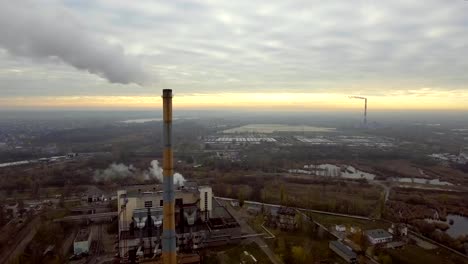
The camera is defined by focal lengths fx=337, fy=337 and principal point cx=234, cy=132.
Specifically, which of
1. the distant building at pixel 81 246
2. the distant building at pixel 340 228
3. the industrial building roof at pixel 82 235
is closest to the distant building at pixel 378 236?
the distant building at pixel 340 228

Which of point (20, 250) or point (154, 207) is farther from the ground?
point (154, 207)

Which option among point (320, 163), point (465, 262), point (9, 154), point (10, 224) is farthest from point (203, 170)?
point (9, 154)

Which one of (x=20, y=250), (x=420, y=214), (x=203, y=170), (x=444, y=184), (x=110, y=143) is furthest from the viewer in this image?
(x=110, y=143)

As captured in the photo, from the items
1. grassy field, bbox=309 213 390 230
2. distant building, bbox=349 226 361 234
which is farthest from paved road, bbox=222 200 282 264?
distant building, bbox=349 226 361 234

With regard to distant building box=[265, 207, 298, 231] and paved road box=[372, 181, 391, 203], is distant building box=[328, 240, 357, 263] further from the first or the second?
paved road box=[372, 181, 391, 203]

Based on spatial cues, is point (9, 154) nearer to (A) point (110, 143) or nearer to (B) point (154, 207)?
(A) point (110, 143)

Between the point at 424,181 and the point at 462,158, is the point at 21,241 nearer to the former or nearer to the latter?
the point at 424,181

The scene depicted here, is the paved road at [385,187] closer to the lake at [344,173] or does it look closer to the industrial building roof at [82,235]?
the lake at [344,173]
